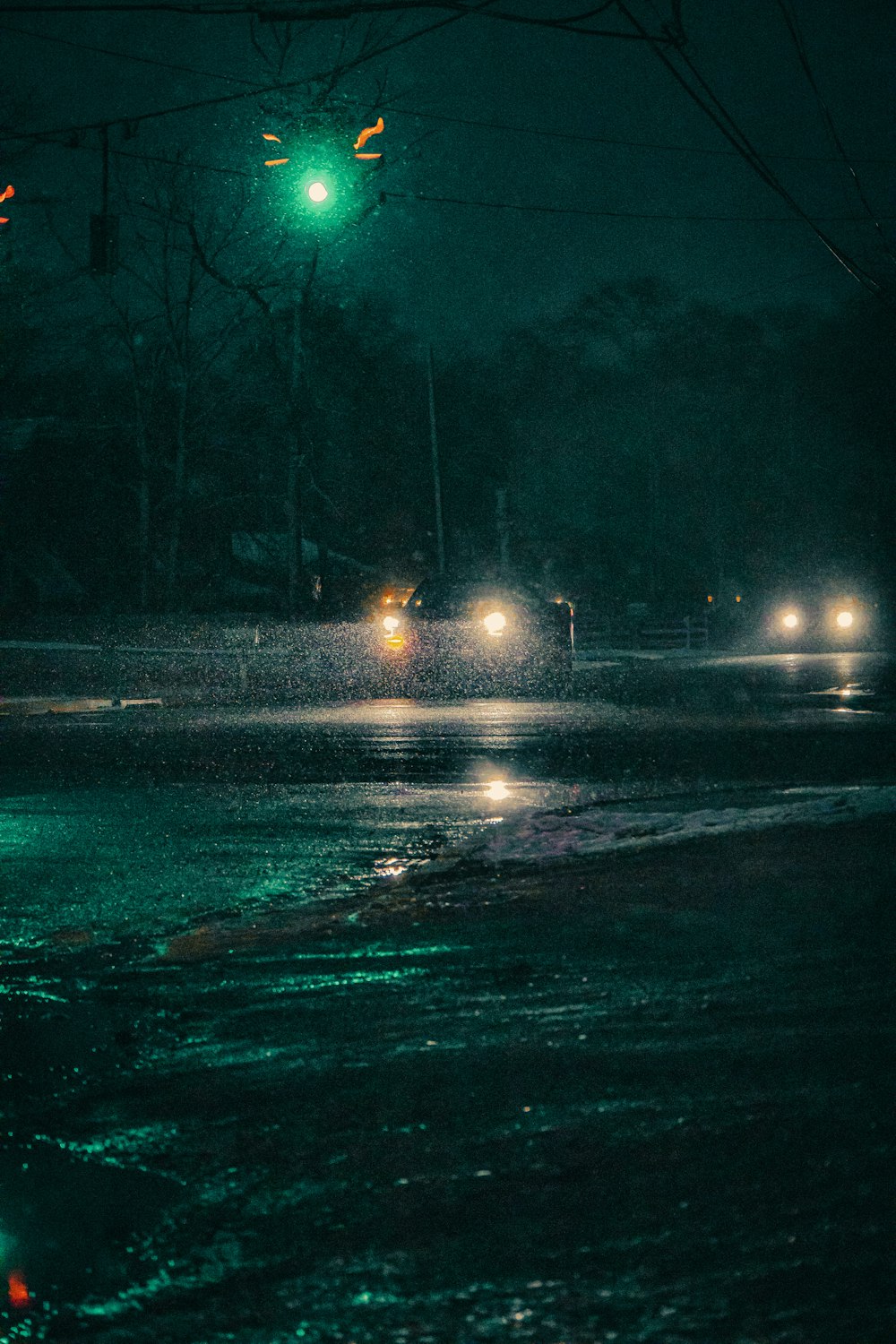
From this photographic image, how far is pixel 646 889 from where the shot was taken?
738 centimetres

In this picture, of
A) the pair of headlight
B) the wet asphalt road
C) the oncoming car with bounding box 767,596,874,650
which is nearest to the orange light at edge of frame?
the wet asphalt road

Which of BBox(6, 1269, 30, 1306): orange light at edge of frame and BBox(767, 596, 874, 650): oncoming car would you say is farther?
BBox(767, 596, 874, 650): oncoming car

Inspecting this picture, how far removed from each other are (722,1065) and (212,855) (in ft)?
16.6

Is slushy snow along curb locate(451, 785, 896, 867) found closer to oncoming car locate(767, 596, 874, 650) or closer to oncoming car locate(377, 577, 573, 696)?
oncoming car locate(377, 577, 573, 696)

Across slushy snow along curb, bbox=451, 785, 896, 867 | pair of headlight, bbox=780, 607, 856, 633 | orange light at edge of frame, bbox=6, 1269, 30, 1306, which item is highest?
pair of headlight, bbox=780, 607, 856, 633

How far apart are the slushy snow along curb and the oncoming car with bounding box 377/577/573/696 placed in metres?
14.1

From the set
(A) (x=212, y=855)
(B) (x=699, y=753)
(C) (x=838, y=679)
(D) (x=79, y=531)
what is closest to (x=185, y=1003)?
(A) (x=212, y=855)

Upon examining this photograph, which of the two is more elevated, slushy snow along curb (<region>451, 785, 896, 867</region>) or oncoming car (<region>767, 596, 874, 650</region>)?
oncoming car (<region>767, 596, 874, 650</region>)

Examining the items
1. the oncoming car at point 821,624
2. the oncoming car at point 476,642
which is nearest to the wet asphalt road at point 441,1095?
the oncoming car at point 476,642

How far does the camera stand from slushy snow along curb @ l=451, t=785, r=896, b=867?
8.77 metres

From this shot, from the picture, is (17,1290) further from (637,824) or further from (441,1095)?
(637,824)

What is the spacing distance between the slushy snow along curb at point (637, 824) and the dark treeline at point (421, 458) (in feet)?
81.5

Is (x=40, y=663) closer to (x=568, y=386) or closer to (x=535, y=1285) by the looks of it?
(x=535, y=1285)

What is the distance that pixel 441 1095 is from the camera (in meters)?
4.38
